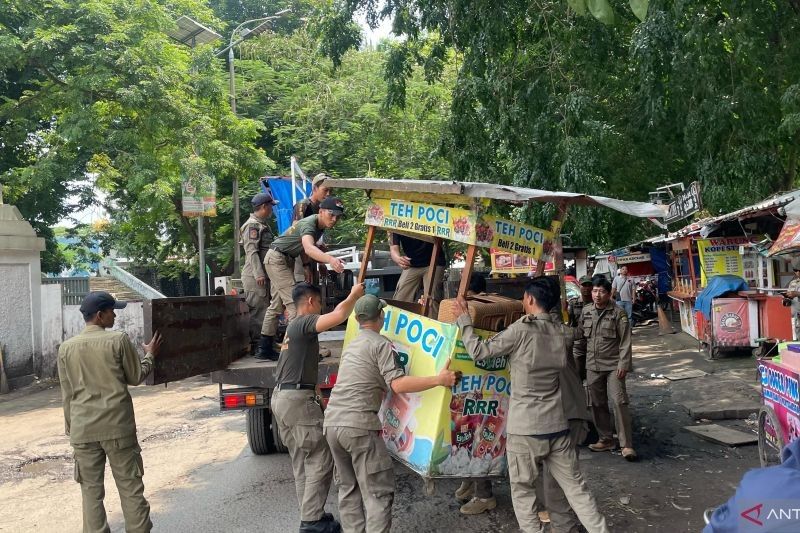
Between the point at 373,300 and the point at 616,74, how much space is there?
8.25 meters

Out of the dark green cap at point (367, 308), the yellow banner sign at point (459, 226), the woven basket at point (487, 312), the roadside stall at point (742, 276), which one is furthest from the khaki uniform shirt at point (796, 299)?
the dark green cap at point (367, 308)

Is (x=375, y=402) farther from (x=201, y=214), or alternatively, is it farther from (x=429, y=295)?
(x=201, y=214)

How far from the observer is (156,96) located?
49.8 feet

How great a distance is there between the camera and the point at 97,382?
4809 mm

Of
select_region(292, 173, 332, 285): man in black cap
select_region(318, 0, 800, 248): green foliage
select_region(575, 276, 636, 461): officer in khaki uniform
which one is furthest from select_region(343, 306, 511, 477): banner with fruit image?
select_region(318, 0, 800, 248): green foliage

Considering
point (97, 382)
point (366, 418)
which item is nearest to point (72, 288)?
point (97, 382)

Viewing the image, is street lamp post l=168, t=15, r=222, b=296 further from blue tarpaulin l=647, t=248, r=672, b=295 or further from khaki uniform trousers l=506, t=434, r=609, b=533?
khaki uniform trousers l=506, t=434, r=609, b=533

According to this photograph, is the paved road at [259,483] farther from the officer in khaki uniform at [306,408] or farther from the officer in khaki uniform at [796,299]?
the officer in khaki uniform at [796,299]

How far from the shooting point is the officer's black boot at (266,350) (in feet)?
21.5

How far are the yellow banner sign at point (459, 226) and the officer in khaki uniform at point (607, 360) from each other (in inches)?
Result: 71.8

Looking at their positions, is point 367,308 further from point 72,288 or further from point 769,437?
point 72,288

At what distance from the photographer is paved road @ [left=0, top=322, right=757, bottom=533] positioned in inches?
211

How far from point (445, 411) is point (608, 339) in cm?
282

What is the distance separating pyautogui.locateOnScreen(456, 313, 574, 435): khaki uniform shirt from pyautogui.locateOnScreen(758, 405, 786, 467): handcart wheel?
1518mm
